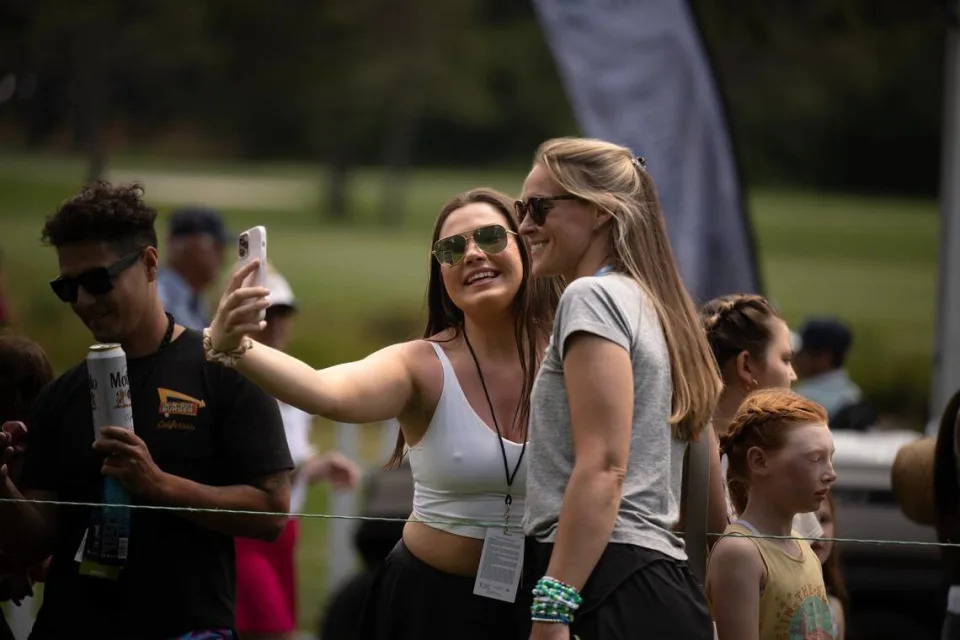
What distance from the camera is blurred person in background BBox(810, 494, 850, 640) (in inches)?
140

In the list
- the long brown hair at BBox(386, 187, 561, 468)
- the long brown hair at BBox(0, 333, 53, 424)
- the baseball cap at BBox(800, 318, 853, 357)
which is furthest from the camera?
the baseball cap at BBox(800, 318, 853, 357)

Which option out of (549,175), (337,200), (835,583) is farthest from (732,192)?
(337,200)

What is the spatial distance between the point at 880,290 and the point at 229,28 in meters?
7.83

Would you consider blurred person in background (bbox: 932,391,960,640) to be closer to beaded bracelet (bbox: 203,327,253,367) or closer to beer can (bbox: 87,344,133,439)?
beaded bracelet (bbox: 203,327,253,367)

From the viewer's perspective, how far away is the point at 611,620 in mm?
2869

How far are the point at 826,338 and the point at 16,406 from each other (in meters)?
5.11

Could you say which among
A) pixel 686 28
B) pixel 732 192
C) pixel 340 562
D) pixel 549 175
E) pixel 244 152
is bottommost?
pixel 340 562

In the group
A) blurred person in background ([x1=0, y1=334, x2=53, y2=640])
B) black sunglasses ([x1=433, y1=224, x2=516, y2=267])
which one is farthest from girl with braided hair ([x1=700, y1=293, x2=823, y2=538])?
blurred person in background ([x1=0, y1=334, x2=53, y2=640])

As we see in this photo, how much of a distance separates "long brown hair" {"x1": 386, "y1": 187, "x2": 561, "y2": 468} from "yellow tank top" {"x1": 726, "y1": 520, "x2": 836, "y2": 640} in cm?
66

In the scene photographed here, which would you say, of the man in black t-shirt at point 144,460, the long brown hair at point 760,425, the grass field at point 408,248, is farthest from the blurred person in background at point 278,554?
the grass field at point 408,248

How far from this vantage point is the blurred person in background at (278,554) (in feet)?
19.2

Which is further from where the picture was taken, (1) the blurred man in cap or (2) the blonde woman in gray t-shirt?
(1) the blurred man in cap

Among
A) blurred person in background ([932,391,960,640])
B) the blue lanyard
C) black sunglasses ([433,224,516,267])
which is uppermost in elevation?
black sunglasses ([433,224,516,267])

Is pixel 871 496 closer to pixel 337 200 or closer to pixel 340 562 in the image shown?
pixel 340 562
